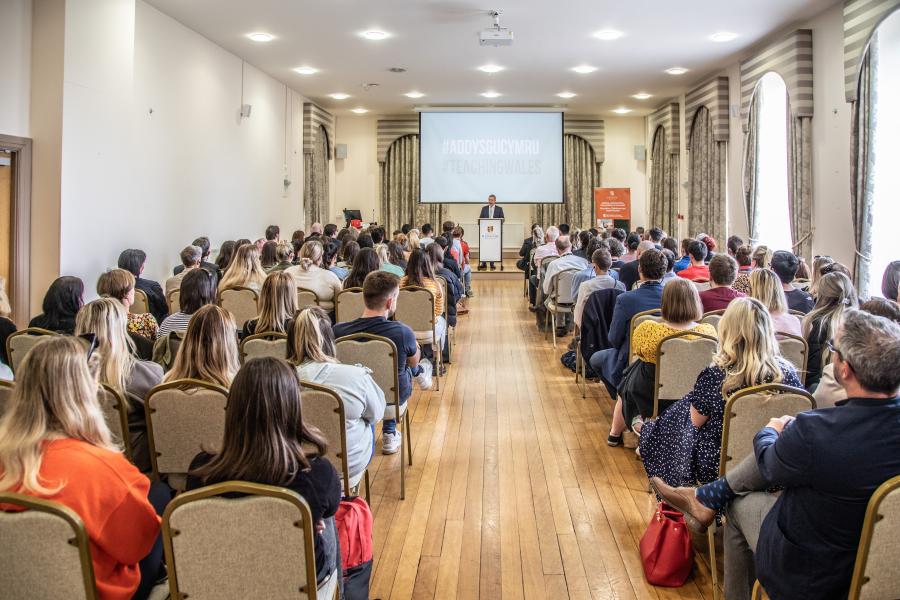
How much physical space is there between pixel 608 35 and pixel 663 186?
641 centimetres

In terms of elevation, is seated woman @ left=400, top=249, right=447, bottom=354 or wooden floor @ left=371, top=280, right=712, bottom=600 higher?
seated woman @ left=400, top=249, right=447, bottom=354

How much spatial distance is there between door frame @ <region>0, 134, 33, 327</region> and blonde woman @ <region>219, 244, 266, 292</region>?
74.4 inches

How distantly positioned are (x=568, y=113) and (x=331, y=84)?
637 centimetres

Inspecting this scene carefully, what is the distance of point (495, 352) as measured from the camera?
8203 millimetres

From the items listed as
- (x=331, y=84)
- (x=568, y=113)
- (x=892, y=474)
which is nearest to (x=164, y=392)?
(x=892, y=474)

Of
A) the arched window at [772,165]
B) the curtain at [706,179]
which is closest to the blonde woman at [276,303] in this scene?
the arched window at [772,165]

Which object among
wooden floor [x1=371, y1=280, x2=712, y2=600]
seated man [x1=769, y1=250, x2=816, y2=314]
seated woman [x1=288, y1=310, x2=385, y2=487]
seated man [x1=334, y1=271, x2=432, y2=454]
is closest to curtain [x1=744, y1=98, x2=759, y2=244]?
wooden floor [x1=371, y1=280, x2=712, y2=600]

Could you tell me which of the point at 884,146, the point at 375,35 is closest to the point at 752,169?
the point at 884,146

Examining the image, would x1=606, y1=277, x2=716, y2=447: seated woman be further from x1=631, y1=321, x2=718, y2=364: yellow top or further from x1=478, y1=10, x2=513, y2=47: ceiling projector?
x1=478, y1=10, x2=513, y2=47: ceiling projector

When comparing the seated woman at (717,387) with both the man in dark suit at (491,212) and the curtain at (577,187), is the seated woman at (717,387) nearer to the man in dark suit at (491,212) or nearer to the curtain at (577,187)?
the man in dark suit at (491,212)

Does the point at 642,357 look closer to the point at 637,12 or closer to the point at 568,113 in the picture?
the point at 637,12

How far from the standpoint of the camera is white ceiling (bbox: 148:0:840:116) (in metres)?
8.24

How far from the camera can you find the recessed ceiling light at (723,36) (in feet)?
31.1

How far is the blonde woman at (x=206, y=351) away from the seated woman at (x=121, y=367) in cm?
17
